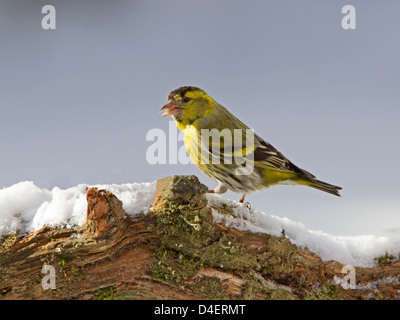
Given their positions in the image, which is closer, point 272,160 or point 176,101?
point 176,101

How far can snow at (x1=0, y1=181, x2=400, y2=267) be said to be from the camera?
2.83 meters

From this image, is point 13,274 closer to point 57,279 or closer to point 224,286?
point 57,279

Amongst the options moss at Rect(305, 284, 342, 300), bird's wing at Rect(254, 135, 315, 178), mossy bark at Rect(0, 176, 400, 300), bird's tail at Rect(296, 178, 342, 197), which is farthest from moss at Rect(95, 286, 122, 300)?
bird's tail at Rect(296, 178, 342, 197)

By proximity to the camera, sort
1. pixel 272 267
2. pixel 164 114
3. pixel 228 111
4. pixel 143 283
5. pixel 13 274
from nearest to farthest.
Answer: pixel 13 274, pixel 143 283, pixel 272 267, pixel 164 114, pixel 228 111

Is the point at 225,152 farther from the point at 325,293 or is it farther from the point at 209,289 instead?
the point at 325,293

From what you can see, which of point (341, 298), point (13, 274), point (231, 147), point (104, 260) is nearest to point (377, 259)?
point (341, 298)

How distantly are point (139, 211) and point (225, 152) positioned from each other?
115 centimetres

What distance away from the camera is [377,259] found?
330 cm

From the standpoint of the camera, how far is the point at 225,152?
145 inches

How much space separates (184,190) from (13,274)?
1.30 meters

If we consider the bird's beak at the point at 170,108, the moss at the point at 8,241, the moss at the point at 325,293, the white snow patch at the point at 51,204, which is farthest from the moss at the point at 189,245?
the bird's beak at the point at 170,108

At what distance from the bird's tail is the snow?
1.84 ft

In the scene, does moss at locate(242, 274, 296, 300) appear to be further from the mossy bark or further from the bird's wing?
the bird's wing

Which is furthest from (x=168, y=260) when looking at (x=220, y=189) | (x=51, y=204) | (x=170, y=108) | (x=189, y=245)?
(x=170, y=108)
